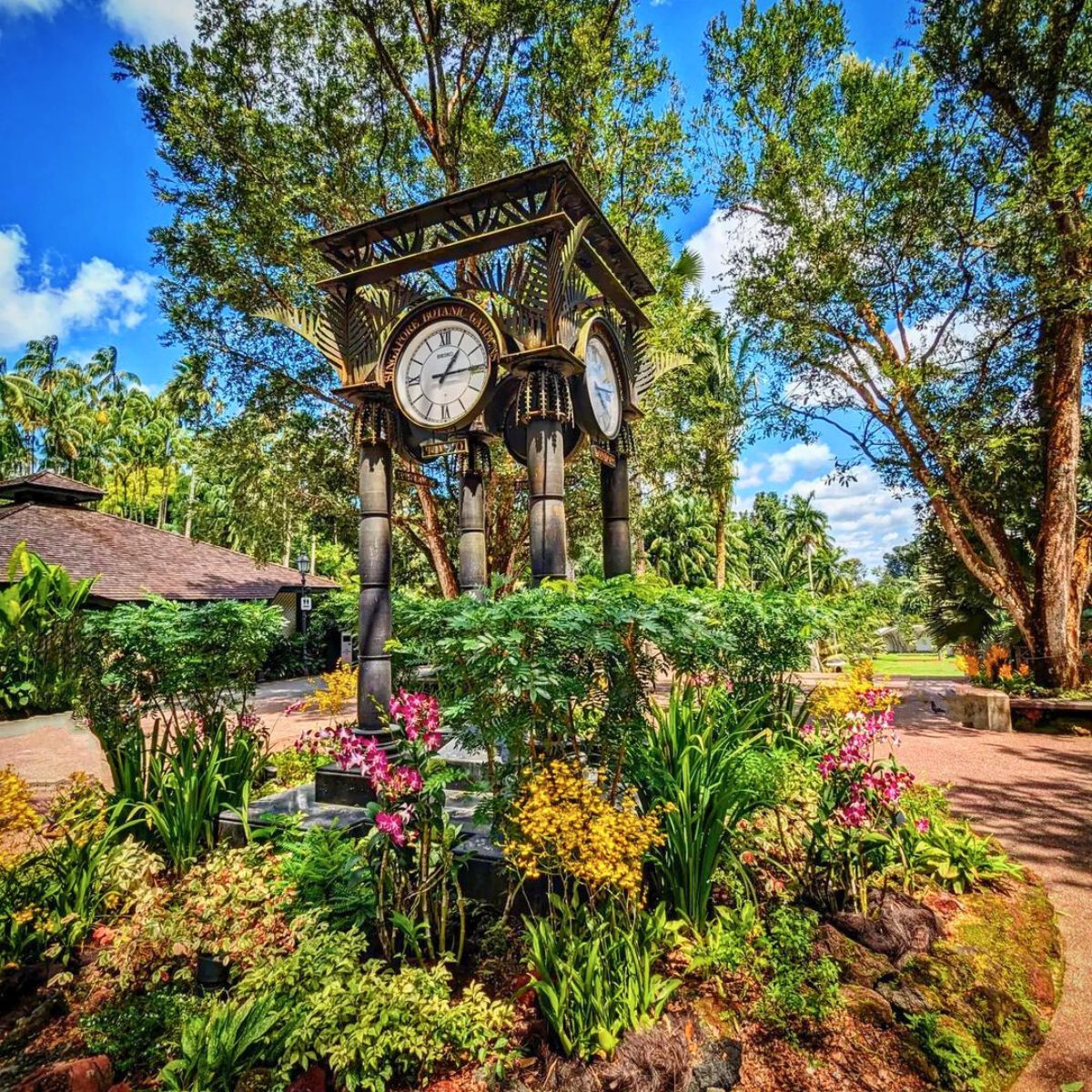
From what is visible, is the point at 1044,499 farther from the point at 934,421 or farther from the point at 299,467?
the point at 299,467

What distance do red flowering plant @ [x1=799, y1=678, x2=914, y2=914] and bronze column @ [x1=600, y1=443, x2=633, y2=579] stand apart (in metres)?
2.02

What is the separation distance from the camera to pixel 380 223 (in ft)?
16.1

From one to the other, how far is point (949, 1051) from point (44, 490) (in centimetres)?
2296

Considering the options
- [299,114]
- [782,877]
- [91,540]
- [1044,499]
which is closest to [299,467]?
[299,114]

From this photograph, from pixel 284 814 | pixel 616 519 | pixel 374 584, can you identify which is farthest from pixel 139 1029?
pixel 616 519

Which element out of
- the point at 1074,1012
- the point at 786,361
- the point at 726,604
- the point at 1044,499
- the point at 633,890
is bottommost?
the point at 1074,1012

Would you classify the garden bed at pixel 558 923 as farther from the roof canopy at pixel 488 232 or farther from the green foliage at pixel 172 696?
the roof canopy at pixel 488 232

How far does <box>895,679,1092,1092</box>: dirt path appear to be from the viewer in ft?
8.74

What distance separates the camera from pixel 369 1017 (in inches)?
92.6

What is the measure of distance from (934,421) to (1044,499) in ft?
7.81

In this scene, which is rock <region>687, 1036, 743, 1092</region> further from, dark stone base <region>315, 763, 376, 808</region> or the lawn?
the lawn

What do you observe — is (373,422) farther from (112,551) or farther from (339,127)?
(112,551)

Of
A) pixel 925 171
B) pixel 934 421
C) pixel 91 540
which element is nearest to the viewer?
pixel 925 171

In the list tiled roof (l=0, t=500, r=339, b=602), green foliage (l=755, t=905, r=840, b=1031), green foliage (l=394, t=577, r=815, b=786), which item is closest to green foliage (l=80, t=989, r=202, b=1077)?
green foliage (l=394, t=577, r=815, b=786)
